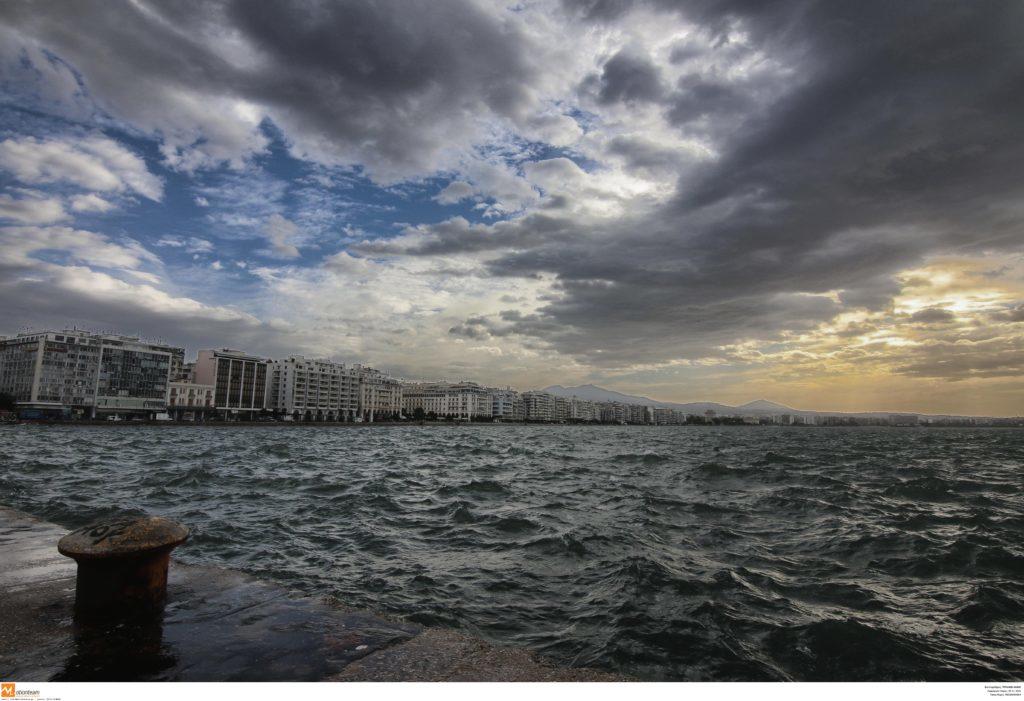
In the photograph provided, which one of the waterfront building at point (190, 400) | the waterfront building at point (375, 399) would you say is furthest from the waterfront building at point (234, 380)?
the waterfront building at point (375, 399)

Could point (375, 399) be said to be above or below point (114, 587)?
above

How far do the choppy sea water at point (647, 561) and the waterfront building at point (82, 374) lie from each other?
11282 cm

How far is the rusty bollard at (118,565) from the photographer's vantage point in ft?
16.2

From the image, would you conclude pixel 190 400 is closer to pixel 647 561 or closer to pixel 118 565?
pixel 647 561

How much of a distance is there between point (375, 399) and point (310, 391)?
27.7 meters

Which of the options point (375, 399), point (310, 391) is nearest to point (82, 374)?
point (310, 391)

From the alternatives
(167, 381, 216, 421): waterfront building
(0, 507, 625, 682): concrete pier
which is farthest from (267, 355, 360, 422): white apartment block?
(0, 507, 625, 682): concrete pier

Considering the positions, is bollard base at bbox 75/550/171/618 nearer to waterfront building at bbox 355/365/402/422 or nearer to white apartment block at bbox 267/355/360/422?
white apartment block at bbox 267/355/360/422

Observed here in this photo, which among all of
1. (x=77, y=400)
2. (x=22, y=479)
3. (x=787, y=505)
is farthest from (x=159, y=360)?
(x=787, y=505)

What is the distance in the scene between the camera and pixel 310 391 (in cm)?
16275

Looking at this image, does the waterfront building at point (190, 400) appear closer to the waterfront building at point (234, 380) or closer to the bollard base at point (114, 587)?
the waterfront building at point (234, 380)

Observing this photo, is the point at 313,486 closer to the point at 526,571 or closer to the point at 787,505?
the point at 526,571

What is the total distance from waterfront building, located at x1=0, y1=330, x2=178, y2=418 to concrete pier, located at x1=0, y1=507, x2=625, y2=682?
127 meters
